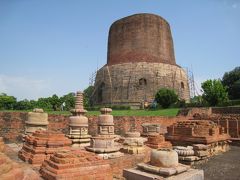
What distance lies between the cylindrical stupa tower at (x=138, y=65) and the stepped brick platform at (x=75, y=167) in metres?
20.9

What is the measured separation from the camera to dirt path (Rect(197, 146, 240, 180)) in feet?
16.2

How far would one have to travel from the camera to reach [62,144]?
15.5ft

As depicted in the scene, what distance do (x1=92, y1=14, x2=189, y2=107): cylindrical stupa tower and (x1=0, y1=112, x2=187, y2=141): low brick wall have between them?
12.7 m

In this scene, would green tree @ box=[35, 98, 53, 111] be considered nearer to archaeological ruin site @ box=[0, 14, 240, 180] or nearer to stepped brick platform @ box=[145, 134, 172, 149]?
archaeological ruin site @ box=[0, 14, 240, 180]

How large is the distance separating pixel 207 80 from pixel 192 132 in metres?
14.0

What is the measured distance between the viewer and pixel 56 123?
30.1 feet

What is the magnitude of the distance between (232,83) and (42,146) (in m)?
31.9

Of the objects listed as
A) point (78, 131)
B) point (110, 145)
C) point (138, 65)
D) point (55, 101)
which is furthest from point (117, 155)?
point (55, 101)

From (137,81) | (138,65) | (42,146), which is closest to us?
(42,146)

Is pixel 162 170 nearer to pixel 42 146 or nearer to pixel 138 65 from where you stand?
pixel 42 146

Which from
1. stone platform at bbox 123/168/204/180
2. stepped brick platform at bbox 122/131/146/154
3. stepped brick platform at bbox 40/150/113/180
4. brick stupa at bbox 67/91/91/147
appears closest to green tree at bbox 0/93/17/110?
brick stupa at bbox 67/91/91/147

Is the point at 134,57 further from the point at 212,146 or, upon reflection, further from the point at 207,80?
the point at 212,146

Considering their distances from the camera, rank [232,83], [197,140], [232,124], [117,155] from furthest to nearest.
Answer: [232,83] → [232,124] → [197,140] → [117,155]

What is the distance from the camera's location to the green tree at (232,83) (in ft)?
95.2
